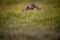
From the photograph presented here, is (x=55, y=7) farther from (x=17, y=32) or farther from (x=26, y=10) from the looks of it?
(x=17, y=32)

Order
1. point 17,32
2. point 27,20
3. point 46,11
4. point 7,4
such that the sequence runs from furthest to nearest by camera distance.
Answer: point 7,4 < point 46,11 < point 27,20 < point 17,32

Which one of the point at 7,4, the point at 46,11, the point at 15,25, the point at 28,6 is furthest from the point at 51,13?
the point at 7,4

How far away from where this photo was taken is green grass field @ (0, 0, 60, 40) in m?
1.84

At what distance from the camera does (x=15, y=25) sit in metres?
1.99

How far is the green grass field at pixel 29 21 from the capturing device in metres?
1.84

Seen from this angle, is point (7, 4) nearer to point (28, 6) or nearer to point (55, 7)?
point (28, 6)

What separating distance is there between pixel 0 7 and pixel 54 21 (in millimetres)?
901

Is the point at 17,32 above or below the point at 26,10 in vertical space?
below

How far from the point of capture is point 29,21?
2.04 metres

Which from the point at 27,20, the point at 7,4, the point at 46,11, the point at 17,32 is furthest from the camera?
the point at 7,4

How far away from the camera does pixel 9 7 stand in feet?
7.64

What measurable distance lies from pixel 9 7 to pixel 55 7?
0.73 m

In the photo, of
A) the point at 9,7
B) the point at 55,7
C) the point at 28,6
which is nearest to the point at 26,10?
the point at 28,6

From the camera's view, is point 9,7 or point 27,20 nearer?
point 27,20
